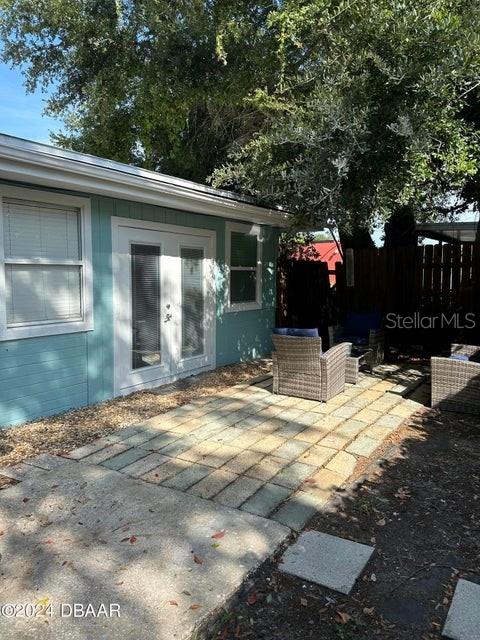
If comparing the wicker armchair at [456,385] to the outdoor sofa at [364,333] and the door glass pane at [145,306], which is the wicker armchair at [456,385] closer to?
the outdoor sofa at [364,333]

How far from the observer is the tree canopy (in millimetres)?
4820

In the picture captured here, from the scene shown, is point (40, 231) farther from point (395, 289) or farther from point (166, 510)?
point (395, 289)

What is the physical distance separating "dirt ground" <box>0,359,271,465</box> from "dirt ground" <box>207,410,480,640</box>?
2377mm

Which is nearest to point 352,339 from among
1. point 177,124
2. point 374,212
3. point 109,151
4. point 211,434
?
point 374,212

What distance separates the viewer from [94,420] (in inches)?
190

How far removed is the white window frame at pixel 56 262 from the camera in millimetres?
4359

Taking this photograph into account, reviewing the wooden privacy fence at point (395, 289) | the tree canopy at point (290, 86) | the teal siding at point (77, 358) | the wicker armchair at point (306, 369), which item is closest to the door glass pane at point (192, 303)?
the teal siding at point (77, 358)

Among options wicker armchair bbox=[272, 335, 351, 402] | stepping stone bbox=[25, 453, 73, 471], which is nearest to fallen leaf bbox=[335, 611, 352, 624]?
stepping stone bbox=[25, 453, 73, 471]

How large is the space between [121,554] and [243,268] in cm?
596

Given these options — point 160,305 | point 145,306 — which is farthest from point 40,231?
point 160,305

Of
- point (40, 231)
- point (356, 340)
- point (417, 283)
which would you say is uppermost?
point (40, 231)

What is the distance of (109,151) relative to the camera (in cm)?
966

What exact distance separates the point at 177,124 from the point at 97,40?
1878mm

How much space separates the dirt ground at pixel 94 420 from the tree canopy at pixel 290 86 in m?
2.73
